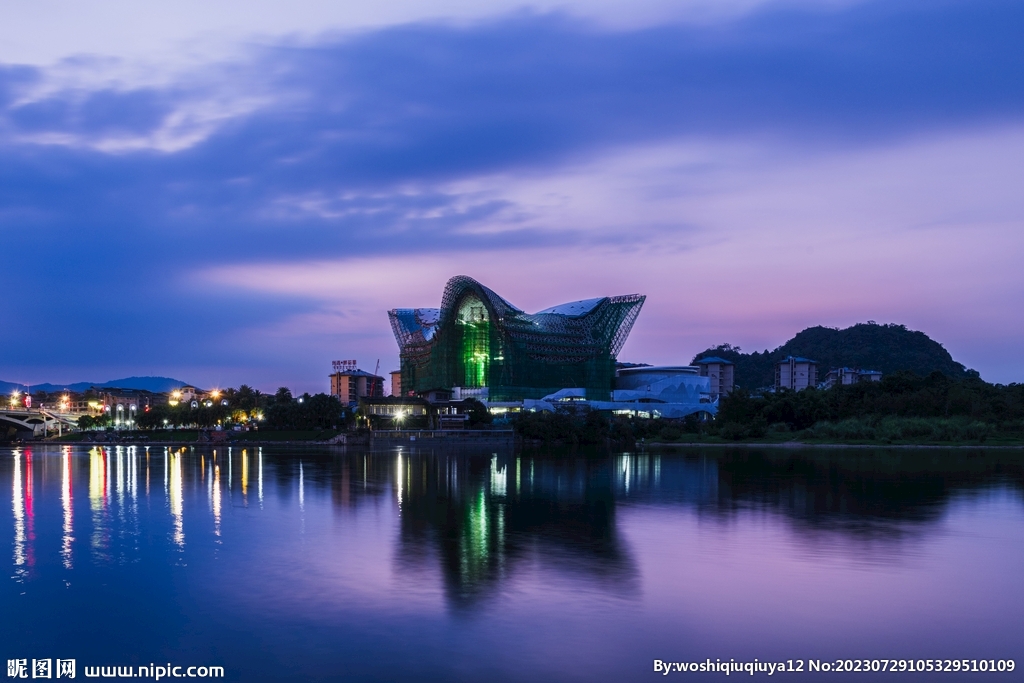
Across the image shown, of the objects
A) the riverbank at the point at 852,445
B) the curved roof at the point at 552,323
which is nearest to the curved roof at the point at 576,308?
the curved roof at the point at 552,323

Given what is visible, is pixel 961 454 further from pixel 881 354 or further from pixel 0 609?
pixel 881 354

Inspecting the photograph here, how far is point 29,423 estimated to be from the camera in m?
105

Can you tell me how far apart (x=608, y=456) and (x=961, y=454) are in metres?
26.5

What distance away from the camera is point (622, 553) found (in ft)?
76.4

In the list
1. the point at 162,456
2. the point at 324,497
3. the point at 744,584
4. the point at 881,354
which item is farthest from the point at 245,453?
the point at 881,354

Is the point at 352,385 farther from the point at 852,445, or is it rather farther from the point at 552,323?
the point at 852,445

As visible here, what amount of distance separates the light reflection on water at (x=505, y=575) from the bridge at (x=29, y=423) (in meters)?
70.1

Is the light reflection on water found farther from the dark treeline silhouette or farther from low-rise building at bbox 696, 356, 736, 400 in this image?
low-rise building at bbox 696, 356, 736, 400

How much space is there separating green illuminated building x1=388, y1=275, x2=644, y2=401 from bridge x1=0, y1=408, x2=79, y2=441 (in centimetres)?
4475

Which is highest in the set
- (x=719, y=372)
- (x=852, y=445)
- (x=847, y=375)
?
(x=719, y=372)

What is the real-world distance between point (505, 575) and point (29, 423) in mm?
102337

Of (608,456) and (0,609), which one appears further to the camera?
(608,456)

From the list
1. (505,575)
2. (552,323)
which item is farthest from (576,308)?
(505,575)

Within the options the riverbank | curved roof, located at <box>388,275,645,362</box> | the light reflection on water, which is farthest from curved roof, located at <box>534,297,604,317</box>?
the light reflection on water
